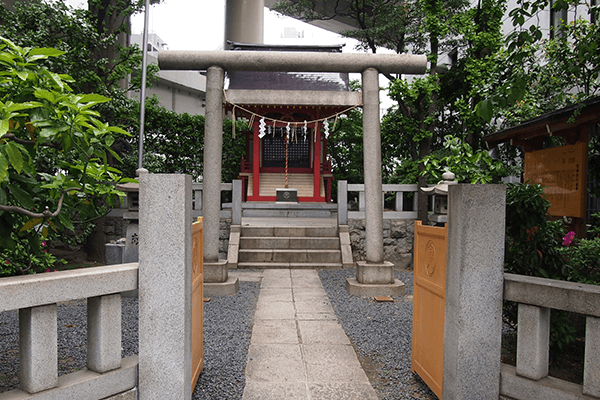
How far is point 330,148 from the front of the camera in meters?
17.8

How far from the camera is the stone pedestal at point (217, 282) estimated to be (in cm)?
646

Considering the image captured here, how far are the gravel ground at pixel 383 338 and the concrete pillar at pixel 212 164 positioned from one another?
2220 mm

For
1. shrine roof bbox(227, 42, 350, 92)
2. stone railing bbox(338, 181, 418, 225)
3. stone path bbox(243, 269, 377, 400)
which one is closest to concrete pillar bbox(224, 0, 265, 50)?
shrine roof bbox(227, 42, 350, 92)

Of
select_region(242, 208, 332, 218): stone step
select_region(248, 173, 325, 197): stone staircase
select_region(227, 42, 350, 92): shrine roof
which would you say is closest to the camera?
select_region(242, 208, 332, 218): stone step

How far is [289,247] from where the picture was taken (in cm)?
954

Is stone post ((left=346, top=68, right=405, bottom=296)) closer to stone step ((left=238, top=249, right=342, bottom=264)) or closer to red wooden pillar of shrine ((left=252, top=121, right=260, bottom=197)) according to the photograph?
stone step ((left=238, top=249, right=342, bottom=264))

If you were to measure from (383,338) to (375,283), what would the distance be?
6.86ft

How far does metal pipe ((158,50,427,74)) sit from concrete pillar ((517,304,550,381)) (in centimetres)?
521

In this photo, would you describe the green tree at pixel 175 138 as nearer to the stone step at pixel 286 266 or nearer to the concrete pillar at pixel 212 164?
the stone step at pixel 286 266

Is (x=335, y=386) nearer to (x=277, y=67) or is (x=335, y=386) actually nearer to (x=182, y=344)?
(x=182, y=344)

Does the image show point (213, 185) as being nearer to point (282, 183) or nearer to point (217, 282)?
point (217, 282)

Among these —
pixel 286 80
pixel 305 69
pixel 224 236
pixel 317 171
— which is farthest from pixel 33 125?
pixel 286 80

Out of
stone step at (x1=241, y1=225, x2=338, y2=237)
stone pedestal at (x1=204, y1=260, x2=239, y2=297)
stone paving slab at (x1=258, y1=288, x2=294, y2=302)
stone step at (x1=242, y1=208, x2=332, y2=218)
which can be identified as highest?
stone step at (x1=242, y1=208, x2=332, y2=218)

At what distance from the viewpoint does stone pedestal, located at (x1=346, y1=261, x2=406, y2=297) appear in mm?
6496
